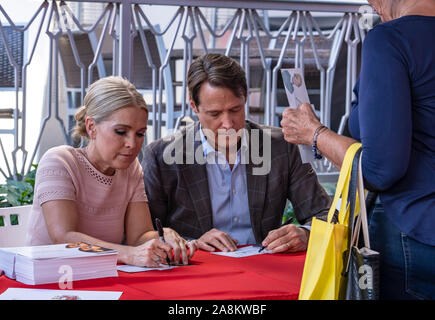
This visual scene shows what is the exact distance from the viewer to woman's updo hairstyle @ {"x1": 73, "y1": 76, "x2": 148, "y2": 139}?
2240mm

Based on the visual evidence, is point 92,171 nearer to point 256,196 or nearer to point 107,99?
point 107,99

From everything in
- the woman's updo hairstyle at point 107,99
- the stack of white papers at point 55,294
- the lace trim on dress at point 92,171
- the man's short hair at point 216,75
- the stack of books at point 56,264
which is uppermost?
the man's short hair at point 216,75

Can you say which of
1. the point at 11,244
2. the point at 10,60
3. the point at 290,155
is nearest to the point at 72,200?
the point at 11,244

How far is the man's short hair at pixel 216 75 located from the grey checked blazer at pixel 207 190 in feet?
0.63

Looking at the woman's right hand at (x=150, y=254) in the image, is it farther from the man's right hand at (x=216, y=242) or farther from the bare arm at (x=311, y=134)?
the bare arm at (x=311, y=134)

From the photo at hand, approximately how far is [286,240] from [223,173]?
1.93 ft

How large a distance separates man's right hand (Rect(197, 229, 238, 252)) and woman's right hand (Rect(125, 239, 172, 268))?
0.30m

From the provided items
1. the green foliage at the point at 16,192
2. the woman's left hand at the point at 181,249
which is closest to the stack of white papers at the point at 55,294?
the woman's left hand at the point at 181,249

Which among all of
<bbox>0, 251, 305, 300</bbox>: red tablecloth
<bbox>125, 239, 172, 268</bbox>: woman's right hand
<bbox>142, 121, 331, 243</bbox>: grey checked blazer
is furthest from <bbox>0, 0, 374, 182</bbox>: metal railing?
<bbox>0, 251, 305, 300</bbox>: red tablecloth

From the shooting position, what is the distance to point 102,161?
2303mm

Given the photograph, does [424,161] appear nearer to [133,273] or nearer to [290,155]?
[133,273]

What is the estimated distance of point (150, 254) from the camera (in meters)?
1.77

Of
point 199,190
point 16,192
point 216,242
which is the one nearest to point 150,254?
point 216,242

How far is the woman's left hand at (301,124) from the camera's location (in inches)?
60.5
